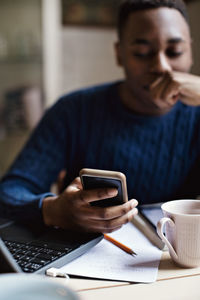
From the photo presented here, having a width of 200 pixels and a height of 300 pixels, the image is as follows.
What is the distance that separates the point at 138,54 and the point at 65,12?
1.75 metres

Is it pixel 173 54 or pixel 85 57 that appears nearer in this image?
pixel 173 54

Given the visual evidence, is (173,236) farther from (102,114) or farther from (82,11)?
(82,11)

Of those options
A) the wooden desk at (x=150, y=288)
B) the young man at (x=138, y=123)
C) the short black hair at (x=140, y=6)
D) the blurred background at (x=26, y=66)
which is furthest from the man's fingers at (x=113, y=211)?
the blurred background at (x=26, y=66)

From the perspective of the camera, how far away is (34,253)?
70cm

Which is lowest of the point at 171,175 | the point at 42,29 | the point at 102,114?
the point at 171,175

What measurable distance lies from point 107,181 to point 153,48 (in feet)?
2.02

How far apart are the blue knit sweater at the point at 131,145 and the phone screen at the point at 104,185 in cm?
50

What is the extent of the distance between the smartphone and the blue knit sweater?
1.70 feet

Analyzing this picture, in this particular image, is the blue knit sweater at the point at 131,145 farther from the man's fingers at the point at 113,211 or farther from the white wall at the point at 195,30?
the white wall at the point at 195,30

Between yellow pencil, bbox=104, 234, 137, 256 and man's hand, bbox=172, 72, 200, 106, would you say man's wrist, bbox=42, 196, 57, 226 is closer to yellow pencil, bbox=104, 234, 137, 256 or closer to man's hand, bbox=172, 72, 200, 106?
yellow pencil, bbox=104, 234, 137, 256

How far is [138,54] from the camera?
1.19m

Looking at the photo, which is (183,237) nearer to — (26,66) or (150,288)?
(150,288)

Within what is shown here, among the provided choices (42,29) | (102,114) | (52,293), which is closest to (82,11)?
(42,29)

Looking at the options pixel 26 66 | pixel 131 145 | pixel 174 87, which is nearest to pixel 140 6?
pixel 174 87
